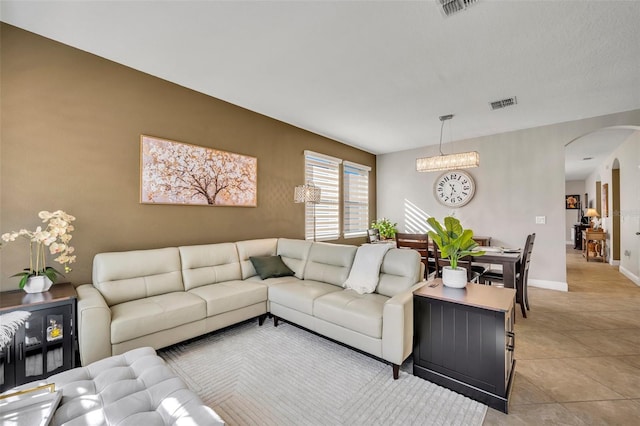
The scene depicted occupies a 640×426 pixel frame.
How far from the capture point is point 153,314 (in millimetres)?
Result: 2289

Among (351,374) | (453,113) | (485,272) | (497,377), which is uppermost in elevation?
(453,113)

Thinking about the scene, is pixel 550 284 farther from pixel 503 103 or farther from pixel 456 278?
pixel 456 278

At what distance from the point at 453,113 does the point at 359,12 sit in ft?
8.46

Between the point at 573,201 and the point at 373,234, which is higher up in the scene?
the point at 573,201

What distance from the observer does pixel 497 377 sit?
179cm

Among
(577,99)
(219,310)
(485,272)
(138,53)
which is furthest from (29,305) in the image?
(577,99)

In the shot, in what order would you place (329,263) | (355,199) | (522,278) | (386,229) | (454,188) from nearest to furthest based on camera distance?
(329,263), (522,278), (454,188), (386,229), (355,199)

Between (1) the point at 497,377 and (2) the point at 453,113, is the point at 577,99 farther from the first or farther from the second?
(1) the point at 497,377

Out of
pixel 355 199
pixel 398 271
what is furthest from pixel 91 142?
pixel 355 199

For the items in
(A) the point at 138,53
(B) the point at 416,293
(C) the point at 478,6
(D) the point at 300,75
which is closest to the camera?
(C) the point at 478,6

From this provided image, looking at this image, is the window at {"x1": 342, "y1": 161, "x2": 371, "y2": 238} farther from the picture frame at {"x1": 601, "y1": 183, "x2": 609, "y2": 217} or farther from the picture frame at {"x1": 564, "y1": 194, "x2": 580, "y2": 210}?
the picture frame at {"x1": 564, "y1": 194, "x2": 580, "y2": 210}

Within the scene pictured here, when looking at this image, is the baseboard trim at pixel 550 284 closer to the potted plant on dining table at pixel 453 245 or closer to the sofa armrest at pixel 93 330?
the potted plant on dining table at pixel 453 245

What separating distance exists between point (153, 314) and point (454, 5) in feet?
11.0

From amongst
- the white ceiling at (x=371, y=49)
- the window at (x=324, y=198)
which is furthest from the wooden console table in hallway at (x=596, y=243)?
the window at (x=324, y=198)
